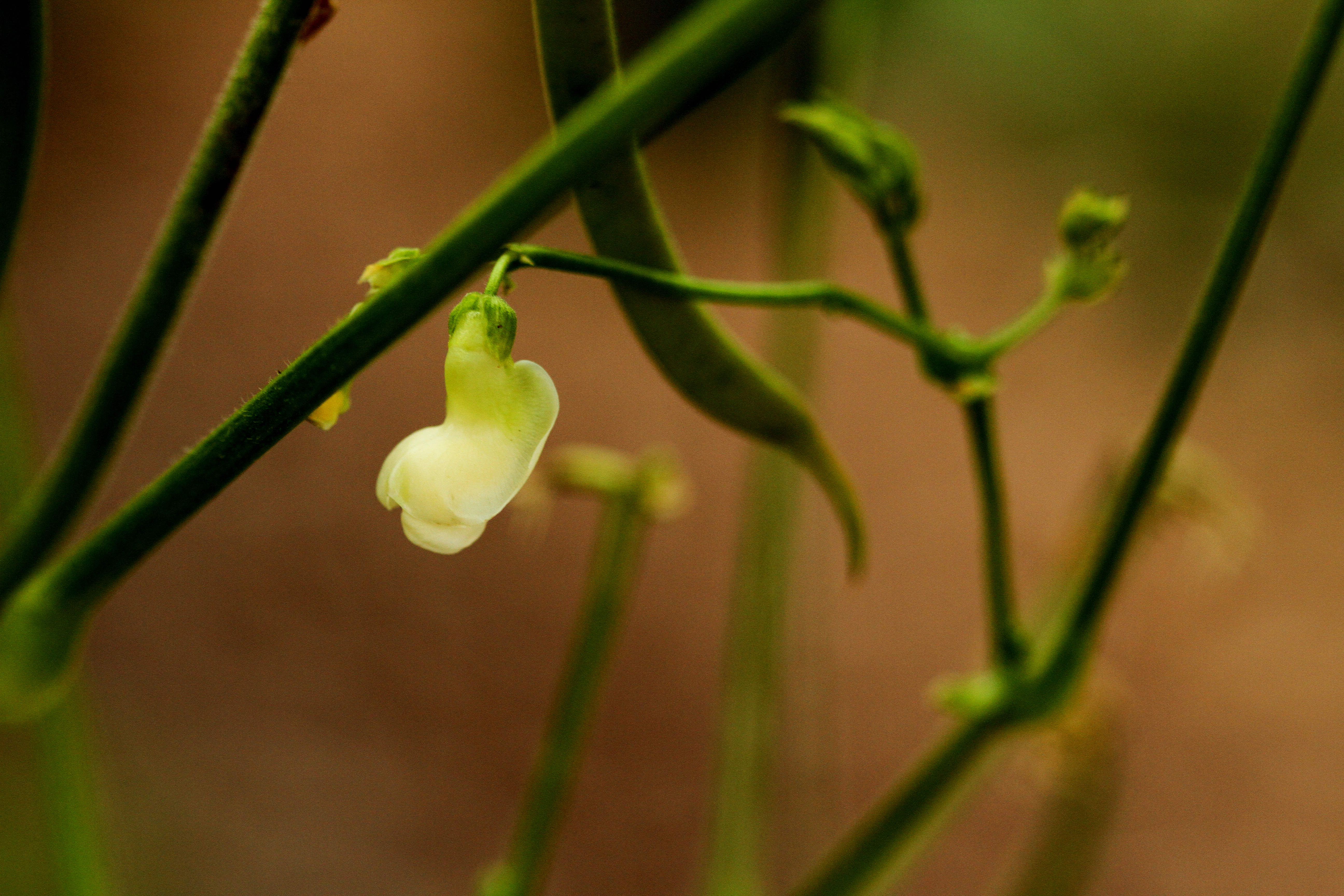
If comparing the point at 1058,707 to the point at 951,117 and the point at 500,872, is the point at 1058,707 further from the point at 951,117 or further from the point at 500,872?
the point at 951,117

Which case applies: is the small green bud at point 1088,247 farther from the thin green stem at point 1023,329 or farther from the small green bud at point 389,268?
the small green bud at point 389,268

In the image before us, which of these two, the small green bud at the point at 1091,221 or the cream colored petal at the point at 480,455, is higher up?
the small green bud at the point at 1091,221

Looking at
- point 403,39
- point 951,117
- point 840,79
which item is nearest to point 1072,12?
point 951,117

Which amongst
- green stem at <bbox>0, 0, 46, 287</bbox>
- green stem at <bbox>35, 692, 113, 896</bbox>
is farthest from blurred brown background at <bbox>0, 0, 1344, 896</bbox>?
green stem at <bbox>0, 0, 46, 287</bbox>

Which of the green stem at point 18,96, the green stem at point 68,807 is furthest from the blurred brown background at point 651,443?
the green stem at point 18,96

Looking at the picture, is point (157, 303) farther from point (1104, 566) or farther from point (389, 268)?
point (1104, 566)

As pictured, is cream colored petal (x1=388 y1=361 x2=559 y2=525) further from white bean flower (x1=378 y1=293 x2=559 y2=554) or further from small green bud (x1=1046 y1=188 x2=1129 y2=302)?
small green bud (x1=1046 y1=188 x2=1129 y2=302)
